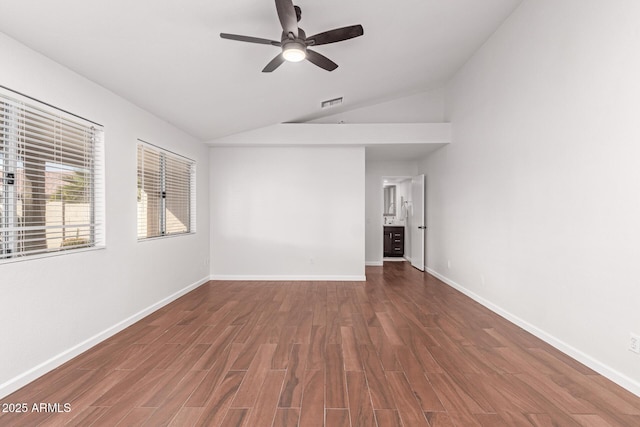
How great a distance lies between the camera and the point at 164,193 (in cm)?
426

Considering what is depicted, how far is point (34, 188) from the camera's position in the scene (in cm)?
236

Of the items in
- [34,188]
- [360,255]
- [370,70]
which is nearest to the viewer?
[34,188]

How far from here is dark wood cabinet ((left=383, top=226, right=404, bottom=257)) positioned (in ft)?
27.0

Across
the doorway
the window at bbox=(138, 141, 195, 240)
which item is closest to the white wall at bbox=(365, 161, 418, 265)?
the doorway

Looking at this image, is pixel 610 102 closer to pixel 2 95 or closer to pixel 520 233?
pixel 520 233

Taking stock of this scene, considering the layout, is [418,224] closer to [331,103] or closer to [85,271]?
[331,103]

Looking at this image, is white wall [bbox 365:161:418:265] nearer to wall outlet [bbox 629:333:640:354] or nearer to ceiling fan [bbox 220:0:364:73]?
ceiling fan [bbox 220:0:364:73]

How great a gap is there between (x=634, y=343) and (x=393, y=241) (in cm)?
616

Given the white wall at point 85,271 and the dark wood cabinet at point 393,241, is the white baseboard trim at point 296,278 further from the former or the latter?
the dark wood cabinet at point 393,241

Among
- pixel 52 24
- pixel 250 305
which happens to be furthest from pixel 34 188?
pixel 250 305

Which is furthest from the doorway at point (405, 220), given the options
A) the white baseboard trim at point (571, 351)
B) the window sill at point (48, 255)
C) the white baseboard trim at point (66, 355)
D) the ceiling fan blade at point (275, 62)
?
the window sill at point (48, 255)

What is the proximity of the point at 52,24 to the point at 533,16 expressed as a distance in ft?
13.6

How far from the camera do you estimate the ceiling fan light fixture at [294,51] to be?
92.1 inches

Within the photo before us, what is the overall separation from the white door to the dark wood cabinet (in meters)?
1.16
